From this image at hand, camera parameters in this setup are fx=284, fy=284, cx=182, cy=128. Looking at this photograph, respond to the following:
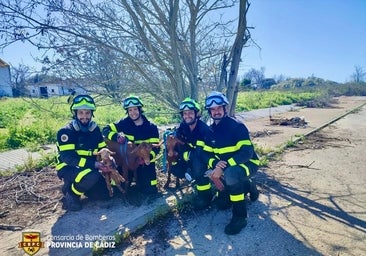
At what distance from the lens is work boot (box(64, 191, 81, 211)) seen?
13.3ft

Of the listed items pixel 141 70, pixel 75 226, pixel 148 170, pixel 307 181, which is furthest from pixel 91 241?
pixel 307 181

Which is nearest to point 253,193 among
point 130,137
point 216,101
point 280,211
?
point 280,211

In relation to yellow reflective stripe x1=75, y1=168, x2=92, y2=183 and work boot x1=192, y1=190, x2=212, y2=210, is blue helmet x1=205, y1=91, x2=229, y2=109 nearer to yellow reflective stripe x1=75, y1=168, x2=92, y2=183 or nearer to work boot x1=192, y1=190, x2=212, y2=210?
work boot x1=192, y1=190, x2=212, y2=210

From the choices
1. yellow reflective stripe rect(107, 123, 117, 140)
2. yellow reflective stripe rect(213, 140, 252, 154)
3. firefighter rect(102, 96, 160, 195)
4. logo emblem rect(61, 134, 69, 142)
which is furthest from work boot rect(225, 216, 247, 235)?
logo emblem rect(61, 134, 69, 142)

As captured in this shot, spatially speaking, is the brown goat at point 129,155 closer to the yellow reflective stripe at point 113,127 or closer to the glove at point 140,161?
the glove at point 140,161

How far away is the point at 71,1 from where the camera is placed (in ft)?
14.7

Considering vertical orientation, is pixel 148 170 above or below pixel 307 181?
above

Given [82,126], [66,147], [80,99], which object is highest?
[80,99]

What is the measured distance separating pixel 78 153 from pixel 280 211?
3.03 m

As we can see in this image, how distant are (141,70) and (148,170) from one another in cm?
196

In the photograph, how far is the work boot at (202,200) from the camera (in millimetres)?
4133

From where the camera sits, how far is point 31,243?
129 inches

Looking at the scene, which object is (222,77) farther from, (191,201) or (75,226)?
(75,226)

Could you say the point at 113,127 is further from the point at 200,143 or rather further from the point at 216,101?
the point at 216,101
